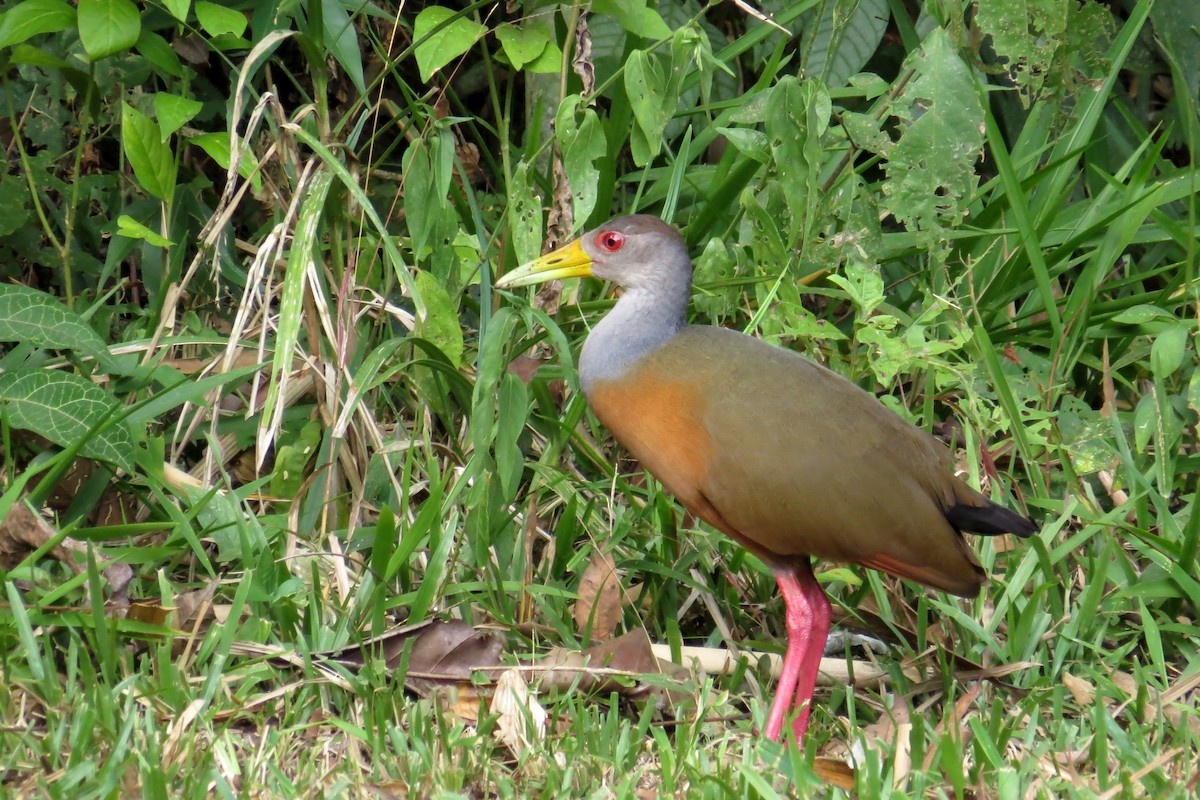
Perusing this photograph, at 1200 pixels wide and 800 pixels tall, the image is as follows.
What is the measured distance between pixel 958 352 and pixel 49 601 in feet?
9.33

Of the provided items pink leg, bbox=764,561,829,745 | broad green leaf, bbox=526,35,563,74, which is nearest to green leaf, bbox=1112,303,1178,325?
pink leg, bbox=764,561,829,745

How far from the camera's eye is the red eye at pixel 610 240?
157 inches

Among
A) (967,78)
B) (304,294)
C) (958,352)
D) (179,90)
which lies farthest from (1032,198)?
(179,90)

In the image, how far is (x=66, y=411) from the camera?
3721mm

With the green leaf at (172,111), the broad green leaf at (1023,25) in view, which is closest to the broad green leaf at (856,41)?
the broad green leaf at (1023,25)

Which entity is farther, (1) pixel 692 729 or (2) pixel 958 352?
(2) pixel 958 352

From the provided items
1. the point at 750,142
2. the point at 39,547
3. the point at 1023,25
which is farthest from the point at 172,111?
the point at 1023,25

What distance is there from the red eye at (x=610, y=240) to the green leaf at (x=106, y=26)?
4.45ft

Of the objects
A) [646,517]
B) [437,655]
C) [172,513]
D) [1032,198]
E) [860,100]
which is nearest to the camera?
[437,655]

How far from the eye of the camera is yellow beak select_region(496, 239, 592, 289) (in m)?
3.95

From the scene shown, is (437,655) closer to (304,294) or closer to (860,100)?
(304,294)

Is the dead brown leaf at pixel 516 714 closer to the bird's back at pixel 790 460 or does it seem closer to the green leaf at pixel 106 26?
the bird's back at pixel 790 460

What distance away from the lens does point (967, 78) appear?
12.6ft

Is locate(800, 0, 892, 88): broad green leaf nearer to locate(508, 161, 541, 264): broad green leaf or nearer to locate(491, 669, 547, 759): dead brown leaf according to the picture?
locate(508, 161, 541, 264): broad green leaf
